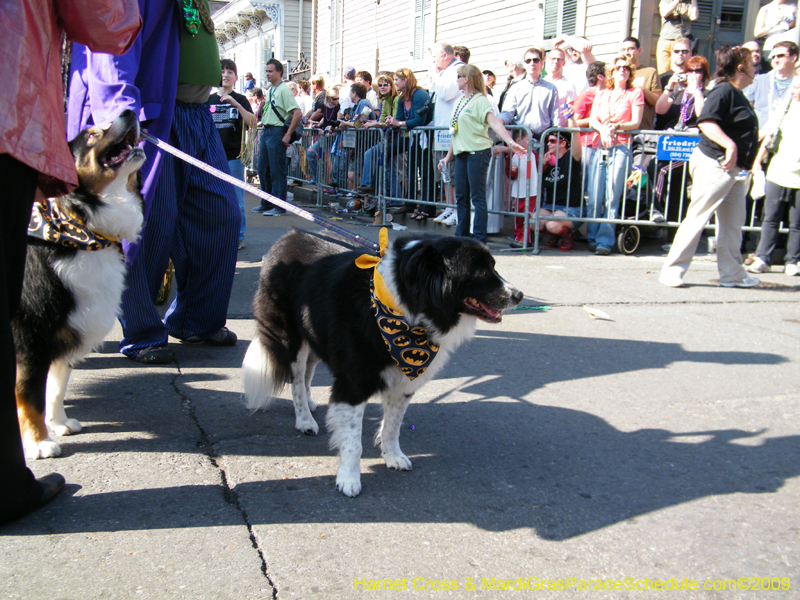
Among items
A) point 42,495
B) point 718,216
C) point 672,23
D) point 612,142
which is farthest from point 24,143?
point 672,23

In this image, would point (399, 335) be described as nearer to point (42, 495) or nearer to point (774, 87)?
point (42, 495)

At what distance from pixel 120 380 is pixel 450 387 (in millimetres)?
1967

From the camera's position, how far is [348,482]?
2.78 m

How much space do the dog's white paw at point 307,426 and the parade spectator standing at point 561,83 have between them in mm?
7345

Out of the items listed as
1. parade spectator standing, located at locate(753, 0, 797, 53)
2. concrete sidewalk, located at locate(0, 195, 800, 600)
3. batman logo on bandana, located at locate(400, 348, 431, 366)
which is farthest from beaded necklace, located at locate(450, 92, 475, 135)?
batman logo on bandana, located at locate(400, 348, 431, 366)

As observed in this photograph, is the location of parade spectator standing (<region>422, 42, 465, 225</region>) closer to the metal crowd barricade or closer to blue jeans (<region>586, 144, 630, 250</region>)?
the metal crowd barricade

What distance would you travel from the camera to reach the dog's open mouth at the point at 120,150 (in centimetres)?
304

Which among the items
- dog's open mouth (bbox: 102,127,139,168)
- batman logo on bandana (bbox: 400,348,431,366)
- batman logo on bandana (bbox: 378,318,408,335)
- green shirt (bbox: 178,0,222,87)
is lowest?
batman logo on bandana (bbox: 400,348,431,366)

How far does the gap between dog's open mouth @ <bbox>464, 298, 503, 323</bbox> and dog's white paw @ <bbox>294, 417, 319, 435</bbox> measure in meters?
1.12

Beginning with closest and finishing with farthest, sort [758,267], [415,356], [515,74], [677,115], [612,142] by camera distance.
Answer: [415,356] → [758,267] → [612,142] → [677,115] → [515,74]

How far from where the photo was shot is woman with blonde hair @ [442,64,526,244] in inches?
321

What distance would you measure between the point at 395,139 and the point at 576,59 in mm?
3006

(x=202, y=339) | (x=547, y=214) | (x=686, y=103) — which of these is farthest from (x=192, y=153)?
(x=686, y=103)

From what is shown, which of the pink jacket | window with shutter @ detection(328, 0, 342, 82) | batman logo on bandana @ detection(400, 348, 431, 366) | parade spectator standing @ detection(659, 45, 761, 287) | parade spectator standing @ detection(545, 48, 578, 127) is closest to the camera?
the pink jacket
